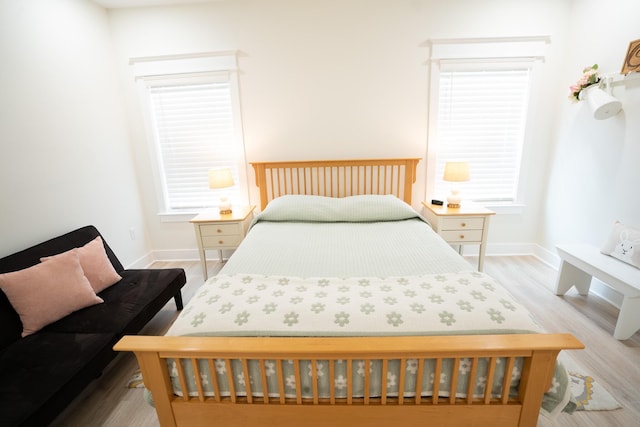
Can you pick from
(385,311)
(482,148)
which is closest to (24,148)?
(385,311)

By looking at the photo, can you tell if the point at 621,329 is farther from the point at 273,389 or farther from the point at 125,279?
the point at 125,279

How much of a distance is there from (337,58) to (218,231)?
2.08m

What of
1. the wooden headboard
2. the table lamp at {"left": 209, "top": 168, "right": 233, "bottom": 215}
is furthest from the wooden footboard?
the wooden headboard

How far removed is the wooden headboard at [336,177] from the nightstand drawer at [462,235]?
531 mm

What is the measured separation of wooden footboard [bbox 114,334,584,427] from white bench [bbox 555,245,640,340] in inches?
54.4

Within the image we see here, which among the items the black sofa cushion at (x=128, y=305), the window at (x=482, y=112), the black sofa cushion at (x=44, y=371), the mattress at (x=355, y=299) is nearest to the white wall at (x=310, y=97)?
the window at (x=482, y=112)

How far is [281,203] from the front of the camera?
8.66ft

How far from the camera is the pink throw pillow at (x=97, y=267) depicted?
198 centimetres

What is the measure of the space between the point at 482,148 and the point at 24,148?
3.93m

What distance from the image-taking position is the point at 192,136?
10.1ft

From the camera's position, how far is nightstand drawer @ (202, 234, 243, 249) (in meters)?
2.80

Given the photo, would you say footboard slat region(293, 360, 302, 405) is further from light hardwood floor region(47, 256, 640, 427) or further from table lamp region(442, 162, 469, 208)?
table lamp region(442, 162, 469, 208)

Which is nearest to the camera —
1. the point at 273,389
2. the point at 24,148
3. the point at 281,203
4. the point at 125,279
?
the point at 273,389

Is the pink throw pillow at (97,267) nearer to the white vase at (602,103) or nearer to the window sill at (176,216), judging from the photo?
the window sill at (176,216)
